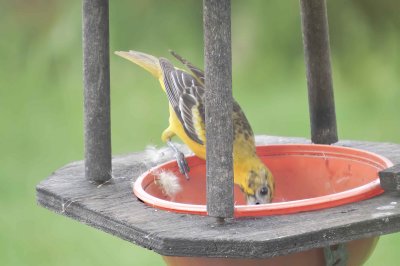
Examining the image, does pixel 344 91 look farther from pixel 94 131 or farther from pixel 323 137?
pixel 94 131

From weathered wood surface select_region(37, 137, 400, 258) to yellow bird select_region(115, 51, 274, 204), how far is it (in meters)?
0.41

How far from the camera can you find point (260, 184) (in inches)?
107

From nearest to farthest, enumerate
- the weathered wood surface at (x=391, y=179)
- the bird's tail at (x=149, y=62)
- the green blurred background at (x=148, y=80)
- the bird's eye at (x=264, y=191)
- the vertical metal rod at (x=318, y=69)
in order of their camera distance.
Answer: the weathered wood surface at (x=391, y=179) → the bird's eye at (x=264, y=191) → the vertical metal rod at (x=318, y=69) → the bird's tail at (x=149, y=62) → the green blurred background at (x=148, y=80)

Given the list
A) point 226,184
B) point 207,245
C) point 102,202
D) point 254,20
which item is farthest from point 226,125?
point 254,20

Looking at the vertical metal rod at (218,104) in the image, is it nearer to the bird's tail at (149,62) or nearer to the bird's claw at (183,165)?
the bird's claw at (183,165)

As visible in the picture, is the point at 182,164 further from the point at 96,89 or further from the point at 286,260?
the point at 286,260

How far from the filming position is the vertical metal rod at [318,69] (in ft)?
9.51

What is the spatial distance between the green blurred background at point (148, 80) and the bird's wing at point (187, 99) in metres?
1.67

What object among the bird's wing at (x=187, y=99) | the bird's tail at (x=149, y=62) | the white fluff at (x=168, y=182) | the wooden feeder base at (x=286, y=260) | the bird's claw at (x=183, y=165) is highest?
the bird's tail at (x=149, y=62)

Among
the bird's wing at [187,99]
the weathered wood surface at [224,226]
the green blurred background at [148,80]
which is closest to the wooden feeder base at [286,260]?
the weathered wood surface at [224,226]

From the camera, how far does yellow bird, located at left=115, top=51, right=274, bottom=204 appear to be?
2.74 m

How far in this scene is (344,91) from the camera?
17.8 ft

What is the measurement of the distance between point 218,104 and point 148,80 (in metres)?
3.87

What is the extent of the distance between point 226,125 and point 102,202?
0.45m
